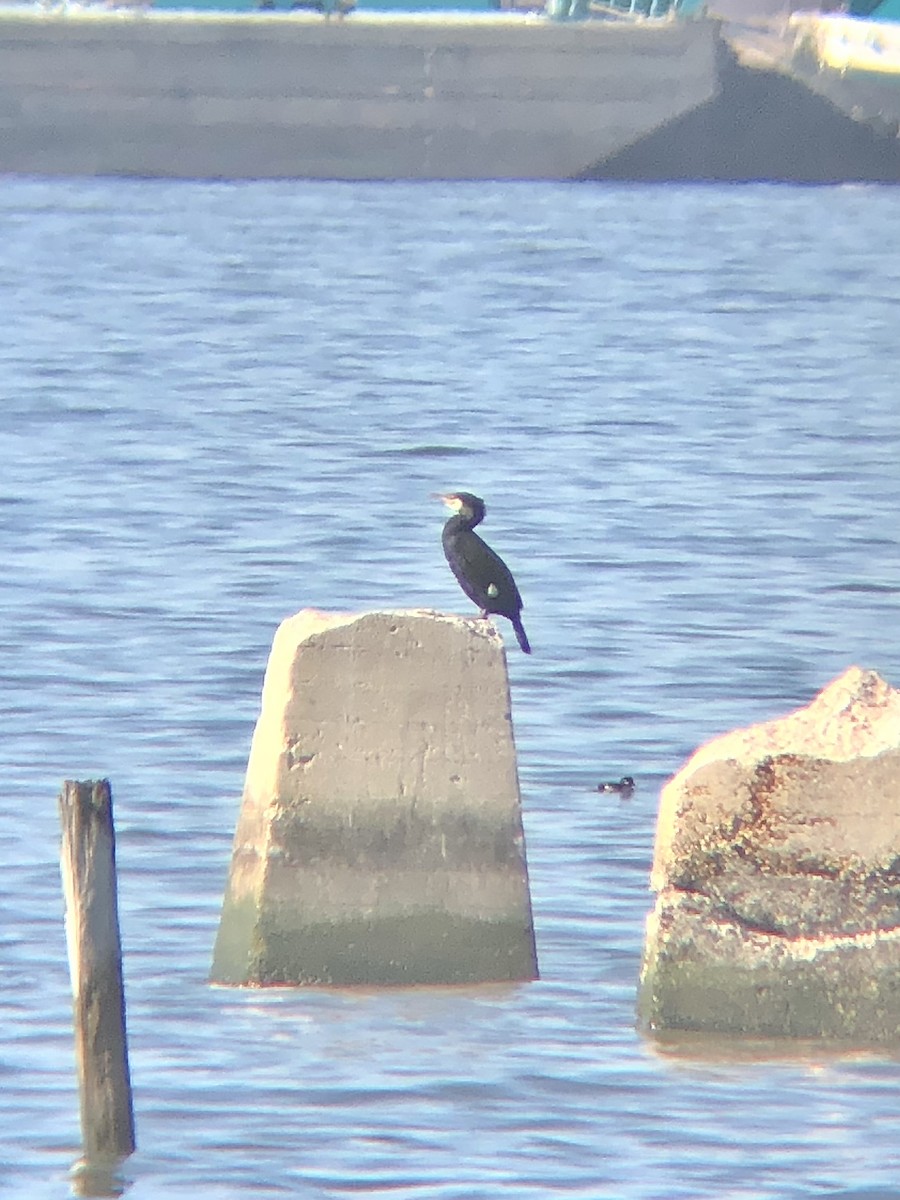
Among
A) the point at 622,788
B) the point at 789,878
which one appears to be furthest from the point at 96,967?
the point at 622,788

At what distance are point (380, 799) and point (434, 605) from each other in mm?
9580

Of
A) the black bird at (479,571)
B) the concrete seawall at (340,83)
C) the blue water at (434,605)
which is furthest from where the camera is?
the concrete seawall at (340,83)

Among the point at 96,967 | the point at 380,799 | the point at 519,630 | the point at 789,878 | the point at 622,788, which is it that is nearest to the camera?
the point at 96,967

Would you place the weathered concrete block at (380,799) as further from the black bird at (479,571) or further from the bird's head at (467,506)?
the bird's head at (467,506)

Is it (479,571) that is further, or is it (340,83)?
(340,83)

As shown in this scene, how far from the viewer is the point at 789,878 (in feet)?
30.4

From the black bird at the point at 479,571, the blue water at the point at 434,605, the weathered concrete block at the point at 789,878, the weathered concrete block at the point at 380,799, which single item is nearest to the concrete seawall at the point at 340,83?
the blue water at the point at 434,605

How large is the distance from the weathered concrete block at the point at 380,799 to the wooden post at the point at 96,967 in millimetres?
1437

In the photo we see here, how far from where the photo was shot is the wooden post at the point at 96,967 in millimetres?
7773

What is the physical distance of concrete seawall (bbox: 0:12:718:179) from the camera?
67.1 meters

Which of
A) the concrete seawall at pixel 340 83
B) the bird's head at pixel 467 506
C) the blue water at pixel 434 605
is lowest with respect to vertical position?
the concrete seawall at pixel 340 83

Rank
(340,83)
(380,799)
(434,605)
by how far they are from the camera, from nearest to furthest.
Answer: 1. (380,799)
2. (434,605)
3. (340,83)

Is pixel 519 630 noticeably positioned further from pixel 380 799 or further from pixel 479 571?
pixel 380 799

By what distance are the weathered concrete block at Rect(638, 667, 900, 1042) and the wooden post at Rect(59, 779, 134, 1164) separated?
1865 mm
